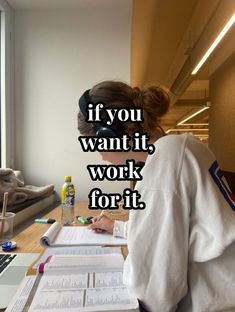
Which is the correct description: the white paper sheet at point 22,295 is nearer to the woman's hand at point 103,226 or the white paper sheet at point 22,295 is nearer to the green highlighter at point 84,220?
the woman's hand at point 103,226

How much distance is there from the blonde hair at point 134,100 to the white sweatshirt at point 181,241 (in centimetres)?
27

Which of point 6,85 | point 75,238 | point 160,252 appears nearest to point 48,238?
point 75,238

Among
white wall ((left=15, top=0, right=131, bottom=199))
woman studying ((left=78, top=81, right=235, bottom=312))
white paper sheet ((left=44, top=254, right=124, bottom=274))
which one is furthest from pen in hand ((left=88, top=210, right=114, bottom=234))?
white wall ((left=15, top=0, right=131, bottom=199))

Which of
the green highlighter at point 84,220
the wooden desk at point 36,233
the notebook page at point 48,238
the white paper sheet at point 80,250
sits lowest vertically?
the wooden desk at point 36,233

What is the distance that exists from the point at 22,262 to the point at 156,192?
54 centimetres

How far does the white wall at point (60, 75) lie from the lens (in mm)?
2098

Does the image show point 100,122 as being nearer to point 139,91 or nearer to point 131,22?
point 139,91

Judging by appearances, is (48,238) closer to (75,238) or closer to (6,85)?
(75,238)

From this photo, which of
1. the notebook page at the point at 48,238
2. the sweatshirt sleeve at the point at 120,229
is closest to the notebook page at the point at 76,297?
the notebook page at the point at 48,238

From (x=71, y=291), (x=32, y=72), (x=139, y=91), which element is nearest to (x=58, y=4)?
(x=32, y=72)

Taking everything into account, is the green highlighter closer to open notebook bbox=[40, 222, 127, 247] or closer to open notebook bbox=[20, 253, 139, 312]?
open notebook bbox=[40, 222, 127, 247]

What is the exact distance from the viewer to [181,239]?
60 centimetres

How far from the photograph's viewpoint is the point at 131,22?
210 cm

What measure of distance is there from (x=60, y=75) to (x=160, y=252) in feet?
5.90
